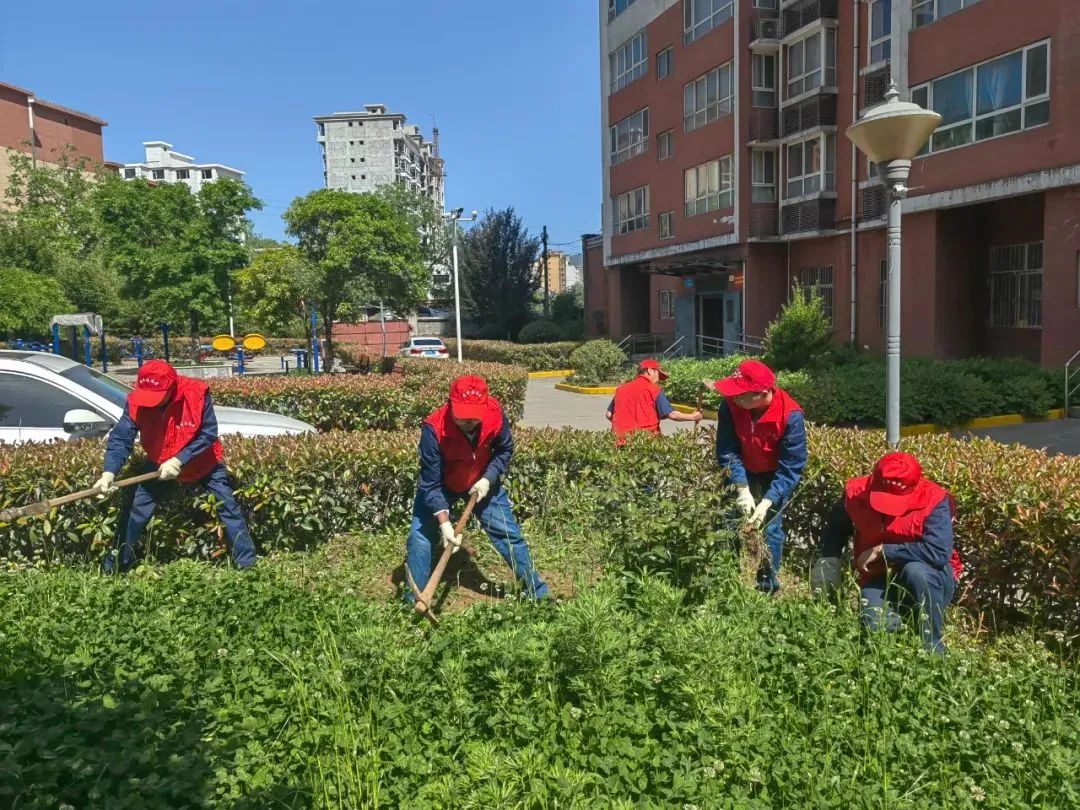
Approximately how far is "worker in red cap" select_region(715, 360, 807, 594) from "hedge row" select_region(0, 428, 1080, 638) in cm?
21

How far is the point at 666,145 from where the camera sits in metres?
30.1

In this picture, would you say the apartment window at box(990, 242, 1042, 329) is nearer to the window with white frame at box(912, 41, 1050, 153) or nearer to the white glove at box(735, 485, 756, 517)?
the window with white frame at box(912, 41, 1050, 153)

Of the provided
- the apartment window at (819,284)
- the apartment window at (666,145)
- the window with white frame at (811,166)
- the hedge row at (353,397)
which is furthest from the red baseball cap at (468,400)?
the apartment window at (666,145)

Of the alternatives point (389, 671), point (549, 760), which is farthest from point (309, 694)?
point (549, 760)

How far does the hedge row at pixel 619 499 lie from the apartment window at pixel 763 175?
20438 millimetres

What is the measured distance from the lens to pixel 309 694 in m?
3.39

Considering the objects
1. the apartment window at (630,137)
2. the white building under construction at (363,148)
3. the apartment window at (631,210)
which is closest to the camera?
the apartment window at (630,137)

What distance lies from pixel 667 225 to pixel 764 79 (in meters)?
6.08

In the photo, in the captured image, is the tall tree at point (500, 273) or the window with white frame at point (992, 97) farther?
the tall tree at point (500, 273)

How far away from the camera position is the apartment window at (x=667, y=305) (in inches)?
1296

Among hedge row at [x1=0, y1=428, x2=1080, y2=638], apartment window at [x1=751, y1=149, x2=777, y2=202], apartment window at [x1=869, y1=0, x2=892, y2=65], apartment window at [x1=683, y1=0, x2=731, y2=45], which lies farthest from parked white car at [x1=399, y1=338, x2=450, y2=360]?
hedge row at [x1=0, y1=428, x2=1080, y2=638]

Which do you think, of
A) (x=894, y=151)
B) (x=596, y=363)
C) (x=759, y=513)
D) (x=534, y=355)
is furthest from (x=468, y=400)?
→ (x=534, y=355)

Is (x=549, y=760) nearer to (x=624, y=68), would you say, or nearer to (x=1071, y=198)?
(x=1071, y=198)

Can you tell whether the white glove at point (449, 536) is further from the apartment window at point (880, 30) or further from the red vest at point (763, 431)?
the apartment window at point (880, 30)
